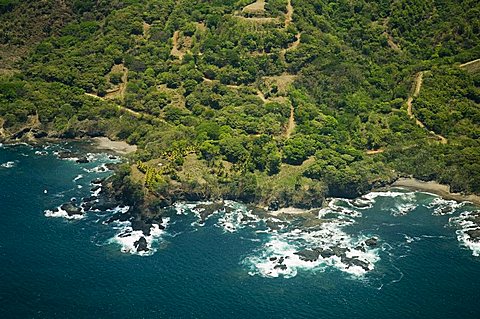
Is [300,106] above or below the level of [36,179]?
above

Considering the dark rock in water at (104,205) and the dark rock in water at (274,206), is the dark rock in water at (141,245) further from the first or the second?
A: the dark rock in water at (274,206)

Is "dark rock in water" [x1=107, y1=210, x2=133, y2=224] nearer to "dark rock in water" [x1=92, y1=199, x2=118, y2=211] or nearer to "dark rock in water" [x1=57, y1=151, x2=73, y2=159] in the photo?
"dark rock in water" [x1=92, y1=199, x2=118, y2=211]

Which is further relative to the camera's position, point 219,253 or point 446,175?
point 446,175

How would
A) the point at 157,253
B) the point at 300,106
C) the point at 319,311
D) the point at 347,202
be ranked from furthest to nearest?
the point at 300,106, the point at 347,202, the point at 157,253, the point at 319,311

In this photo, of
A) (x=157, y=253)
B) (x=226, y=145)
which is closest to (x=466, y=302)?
(x=157, y=253)

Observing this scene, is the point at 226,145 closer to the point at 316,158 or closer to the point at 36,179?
the point at 316,158

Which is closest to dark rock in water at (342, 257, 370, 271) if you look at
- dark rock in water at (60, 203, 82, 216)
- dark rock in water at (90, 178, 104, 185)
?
dark rock in water at (60, 203, 82, 216)

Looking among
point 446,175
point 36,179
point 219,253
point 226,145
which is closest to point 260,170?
point 226,145

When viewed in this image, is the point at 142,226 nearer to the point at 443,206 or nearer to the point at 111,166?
the point at 111,166

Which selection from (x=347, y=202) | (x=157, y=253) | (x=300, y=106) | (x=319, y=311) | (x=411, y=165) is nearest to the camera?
(x=319, y=311)
